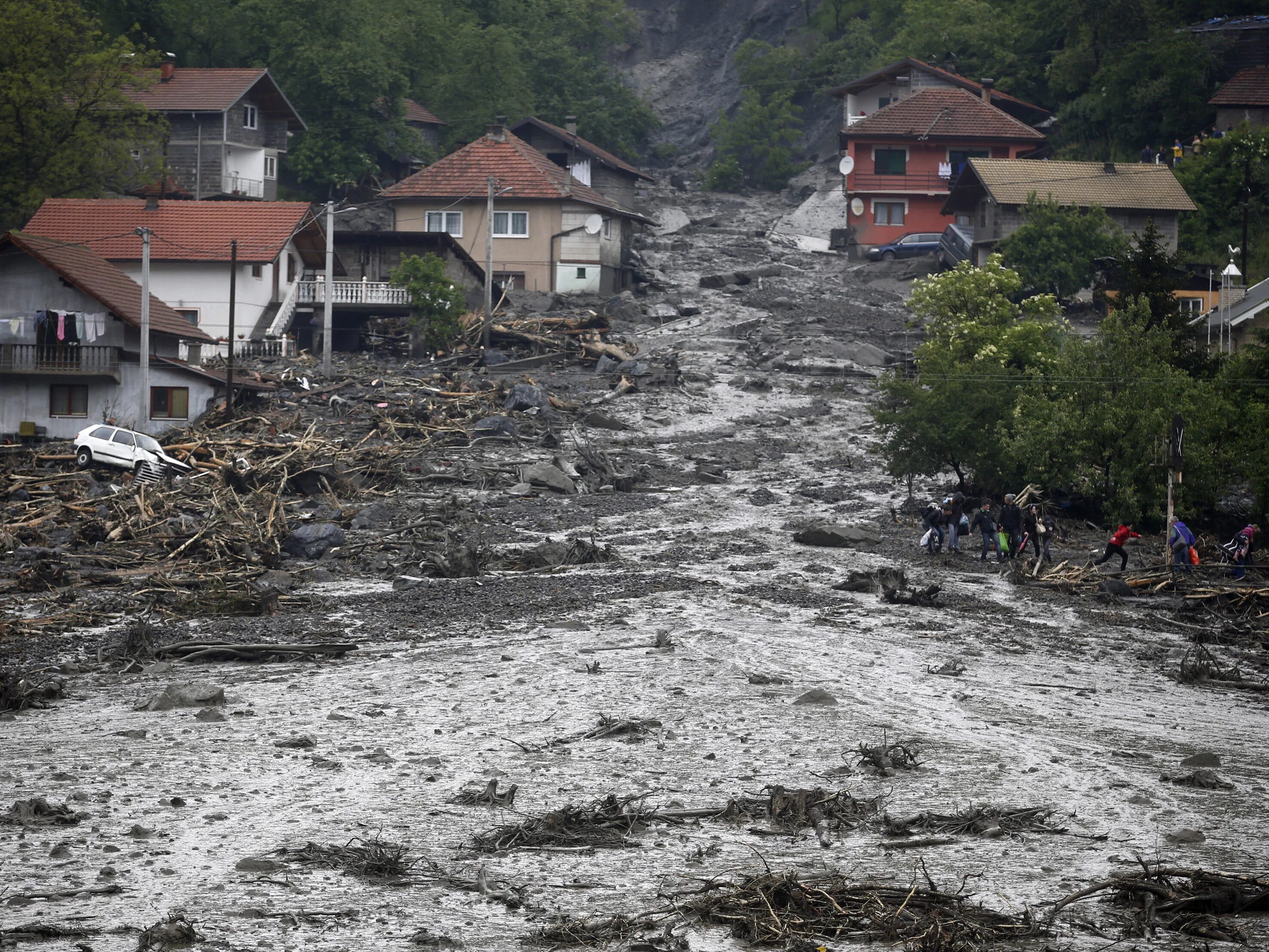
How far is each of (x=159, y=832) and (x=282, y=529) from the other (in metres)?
19.0

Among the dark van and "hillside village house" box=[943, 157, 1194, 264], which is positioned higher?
"hillside village house" box=[943, 157, 1194, 264]

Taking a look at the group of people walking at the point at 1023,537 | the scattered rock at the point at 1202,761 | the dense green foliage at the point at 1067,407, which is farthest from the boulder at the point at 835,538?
the scattered rock at the point at 1202,761

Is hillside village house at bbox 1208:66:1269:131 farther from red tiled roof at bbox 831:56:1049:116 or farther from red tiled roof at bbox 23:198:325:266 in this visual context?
red tiled roof at bbox 23:198:325:266

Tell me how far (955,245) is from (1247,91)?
58.3 ft

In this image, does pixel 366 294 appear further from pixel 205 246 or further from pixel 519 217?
pixel 519 217

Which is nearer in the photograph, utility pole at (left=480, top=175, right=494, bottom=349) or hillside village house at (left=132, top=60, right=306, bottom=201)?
utility pole at (left=480, top=175, right=494, bottom=349)

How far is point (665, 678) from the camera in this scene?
69.2 feet

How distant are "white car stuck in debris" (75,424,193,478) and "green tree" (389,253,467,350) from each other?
55.2 feet

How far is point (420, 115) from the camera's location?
8238 cm

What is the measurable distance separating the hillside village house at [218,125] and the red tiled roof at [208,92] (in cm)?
3

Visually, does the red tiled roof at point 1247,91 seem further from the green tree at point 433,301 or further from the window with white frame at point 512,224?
the green tree at point 433,301

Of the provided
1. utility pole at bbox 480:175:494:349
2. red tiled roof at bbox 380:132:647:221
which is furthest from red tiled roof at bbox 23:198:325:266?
red tiled roof at bbox 380:132:647:221

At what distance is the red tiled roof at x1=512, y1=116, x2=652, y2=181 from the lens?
252ft

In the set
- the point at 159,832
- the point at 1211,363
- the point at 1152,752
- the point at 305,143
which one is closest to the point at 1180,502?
the point at 1211,363
